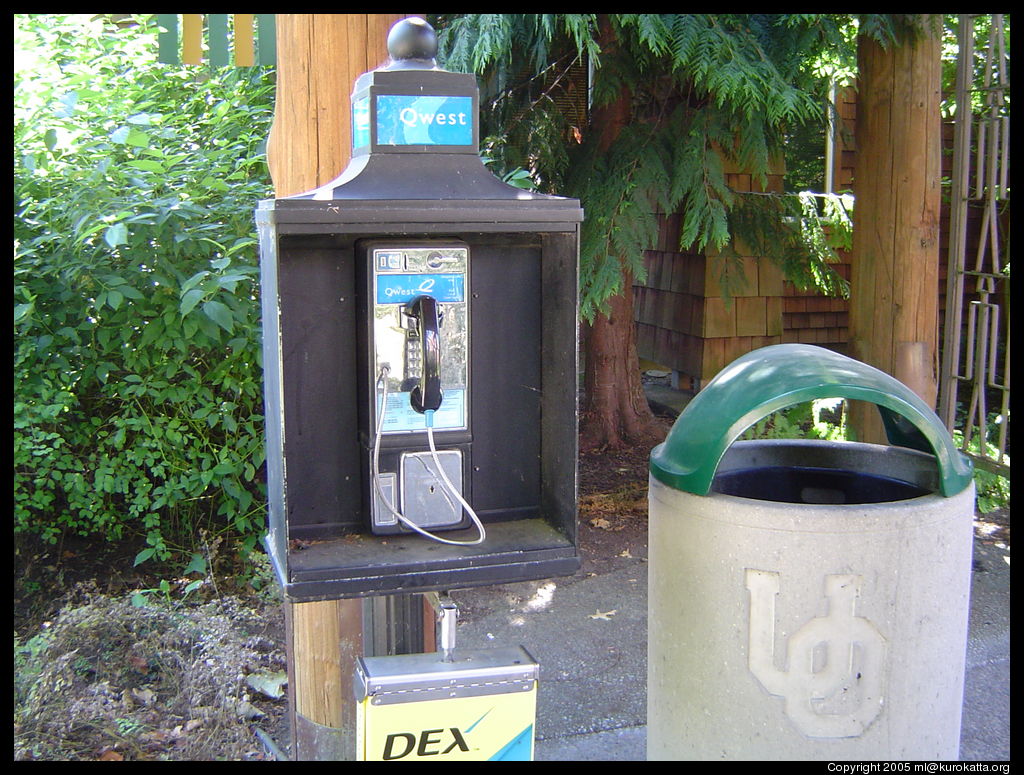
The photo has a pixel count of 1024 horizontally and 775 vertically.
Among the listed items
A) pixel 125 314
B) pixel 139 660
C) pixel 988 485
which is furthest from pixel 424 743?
pixel 988 485

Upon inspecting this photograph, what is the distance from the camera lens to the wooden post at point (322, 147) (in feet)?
8.30

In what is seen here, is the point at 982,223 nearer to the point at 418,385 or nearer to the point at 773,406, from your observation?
the point at 773,406

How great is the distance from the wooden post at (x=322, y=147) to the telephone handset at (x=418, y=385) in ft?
1.03

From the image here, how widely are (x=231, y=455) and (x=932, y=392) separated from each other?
10.6ft

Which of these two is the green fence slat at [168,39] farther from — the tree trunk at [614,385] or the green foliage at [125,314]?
the tree trunk at [614,385]

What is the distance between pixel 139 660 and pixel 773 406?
233 cm

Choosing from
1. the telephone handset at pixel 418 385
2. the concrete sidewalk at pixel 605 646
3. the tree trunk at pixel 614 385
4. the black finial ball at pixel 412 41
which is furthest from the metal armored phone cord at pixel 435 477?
the tree trunk at pixel 614 385

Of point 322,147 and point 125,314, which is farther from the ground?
point 322,147

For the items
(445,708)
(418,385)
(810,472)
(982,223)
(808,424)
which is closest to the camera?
Result: (445,708)

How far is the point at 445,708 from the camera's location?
2.07m

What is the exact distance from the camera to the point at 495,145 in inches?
186

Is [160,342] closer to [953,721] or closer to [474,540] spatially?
[474,540]

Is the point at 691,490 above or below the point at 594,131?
below

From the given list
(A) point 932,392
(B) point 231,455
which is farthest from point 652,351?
(B) point 231,455
